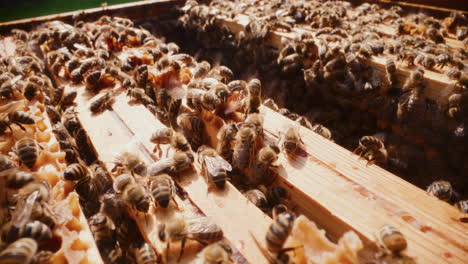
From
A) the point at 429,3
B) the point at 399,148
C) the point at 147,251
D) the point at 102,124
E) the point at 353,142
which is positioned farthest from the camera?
the point at 429,3

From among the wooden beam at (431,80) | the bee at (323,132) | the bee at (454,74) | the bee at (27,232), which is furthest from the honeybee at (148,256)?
the bee at (454,74)

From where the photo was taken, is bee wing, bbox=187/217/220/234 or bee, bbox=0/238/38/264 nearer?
bee, bbox=0/238/38/264

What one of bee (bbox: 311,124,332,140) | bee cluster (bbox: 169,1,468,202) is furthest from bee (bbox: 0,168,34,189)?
bee (bbox: 311,124,332,140)

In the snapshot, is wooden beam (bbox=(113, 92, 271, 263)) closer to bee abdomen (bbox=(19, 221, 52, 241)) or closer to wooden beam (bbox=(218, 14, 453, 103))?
bee abdomen (bbox=(19, 221, 52, 241))

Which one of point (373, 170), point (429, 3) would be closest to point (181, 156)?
point (373, 170)

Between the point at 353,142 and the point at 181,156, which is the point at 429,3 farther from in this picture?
the point at 181,156

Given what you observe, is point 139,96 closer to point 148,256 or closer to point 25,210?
point 25,210
